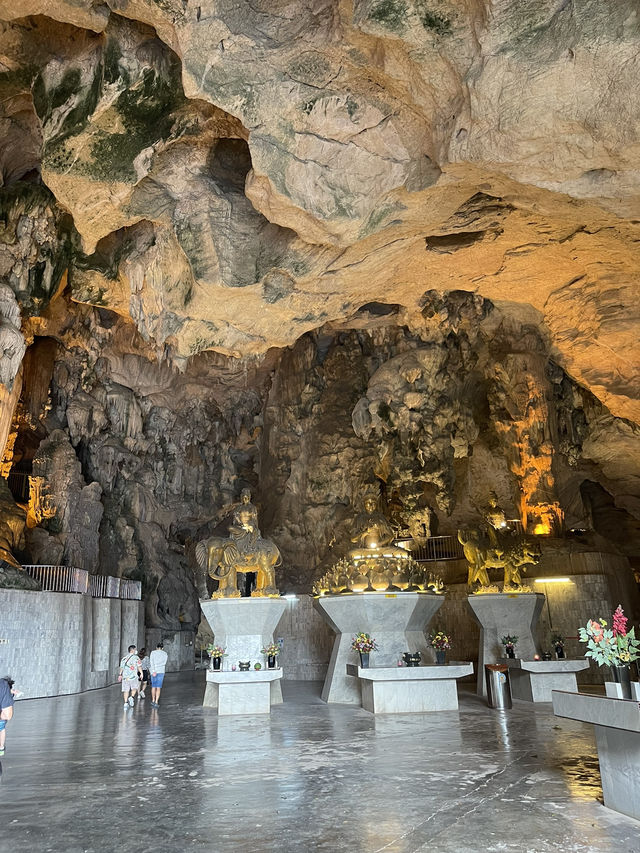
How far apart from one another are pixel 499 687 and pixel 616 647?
578 cm

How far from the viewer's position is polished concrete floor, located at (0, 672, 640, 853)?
399 cm

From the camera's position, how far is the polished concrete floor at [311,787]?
13.1ft

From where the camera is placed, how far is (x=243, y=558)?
474 inches

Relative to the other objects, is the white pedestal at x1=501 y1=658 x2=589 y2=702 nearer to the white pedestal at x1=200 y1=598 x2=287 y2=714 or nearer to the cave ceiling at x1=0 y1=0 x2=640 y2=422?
the white pedestal at x1=200 y1=598 x2=287 y2=714

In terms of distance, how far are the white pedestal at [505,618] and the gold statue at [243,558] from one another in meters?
4.05

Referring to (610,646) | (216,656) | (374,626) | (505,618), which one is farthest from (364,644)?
(610,646)

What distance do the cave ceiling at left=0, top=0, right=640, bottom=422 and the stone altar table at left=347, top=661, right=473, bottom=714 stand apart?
19.9 feet

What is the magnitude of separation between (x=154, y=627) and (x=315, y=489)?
7.19 m

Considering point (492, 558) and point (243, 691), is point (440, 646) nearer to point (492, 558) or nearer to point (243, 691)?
point (492, 558)

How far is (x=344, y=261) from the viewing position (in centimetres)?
980

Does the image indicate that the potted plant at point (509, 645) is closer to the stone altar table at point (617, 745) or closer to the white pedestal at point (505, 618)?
the white pedestal at point (505, 618)

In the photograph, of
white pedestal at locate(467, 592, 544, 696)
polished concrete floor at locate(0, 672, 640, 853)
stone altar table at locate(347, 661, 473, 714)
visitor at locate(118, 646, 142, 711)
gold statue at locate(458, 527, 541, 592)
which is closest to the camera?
polished concrete floor at locate(0, 672, 640, 853)

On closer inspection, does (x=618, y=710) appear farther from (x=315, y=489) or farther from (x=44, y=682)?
(x=315, y=489)

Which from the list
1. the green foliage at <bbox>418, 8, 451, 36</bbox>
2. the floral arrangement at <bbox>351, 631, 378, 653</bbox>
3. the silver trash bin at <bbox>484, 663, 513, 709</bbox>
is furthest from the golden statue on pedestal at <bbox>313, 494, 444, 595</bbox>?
the green foliage at <bbox>418, 8, 451, 36</bbox>
